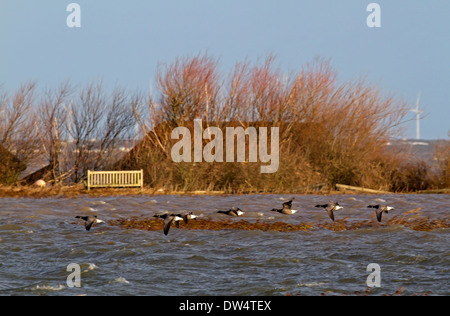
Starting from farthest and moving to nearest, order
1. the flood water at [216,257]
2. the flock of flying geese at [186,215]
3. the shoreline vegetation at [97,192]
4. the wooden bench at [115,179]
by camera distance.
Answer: the wooden bench at [115,179], the shoreline vegetation at [97,192], the flock of flying geese at [186,215], the flood water at [216,257]

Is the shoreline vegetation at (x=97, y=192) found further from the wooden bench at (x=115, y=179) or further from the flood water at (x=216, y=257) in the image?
the flood water at (x=216, y=257)

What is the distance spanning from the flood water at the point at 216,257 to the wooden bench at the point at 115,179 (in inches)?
184

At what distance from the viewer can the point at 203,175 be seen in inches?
1073

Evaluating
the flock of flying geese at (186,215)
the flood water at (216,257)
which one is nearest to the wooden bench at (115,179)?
the flood water at (216,257)

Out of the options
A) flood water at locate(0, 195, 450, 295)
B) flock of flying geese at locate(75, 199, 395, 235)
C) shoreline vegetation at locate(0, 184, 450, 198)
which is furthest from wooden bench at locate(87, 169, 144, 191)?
flock of flying geese at locate(75, 199, 395, 235)

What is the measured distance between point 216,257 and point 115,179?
526 inches

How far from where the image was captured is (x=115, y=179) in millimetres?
26750

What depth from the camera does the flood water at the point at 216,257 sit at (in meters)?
11.4

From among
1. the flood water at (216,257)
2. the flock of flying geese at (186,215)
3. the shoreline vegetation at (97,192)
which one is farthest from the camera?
the shoreline vegetation at (97,192)

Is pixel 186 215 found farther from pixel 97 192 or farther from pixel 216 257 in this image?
pixel 97 192

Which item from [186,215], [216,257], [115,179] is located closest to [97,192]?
[115,179]

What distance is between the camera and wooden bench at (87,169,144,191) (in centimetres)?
2659

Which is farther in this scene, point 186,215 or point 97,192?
point 97,192
